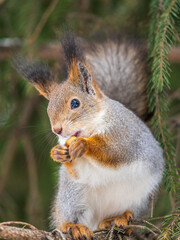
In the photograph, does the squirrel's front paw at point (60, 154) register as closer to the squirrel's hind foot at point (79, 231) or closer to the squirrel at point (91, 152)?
the squirrel at point (91, 152)

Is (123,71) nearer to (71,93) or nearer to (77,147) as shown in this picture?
(71,93)

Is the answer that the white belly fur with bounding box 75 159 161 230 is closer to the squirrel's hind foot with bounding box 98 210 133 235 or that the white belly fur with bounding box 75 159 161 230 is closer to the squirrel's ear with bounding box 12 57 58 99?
the squirrel's hind foot with bounding box 98 210 133 235

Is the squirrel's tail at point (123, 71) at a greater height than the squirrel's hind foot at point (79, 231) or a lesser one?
greater

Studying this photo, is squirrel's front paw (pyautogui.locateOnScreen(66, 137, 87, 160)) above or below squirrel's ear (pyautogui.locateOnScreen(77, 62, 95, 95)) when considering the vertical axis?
below

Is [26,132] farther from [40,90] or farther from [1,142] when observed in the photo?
[40,90]

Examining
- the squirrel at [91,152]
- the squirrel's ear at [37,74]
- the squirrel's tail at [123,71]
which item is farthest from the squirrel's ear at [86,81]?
the squirrel's tail at [123,71]

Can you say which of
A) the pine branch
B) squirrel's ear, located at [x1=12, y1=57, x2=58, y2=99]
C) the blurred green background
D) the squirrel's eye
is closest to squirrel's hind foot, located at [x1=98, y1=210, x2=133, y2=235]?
the pine branch

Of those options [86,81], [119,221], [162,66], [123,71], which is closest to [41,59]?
[123,71]
